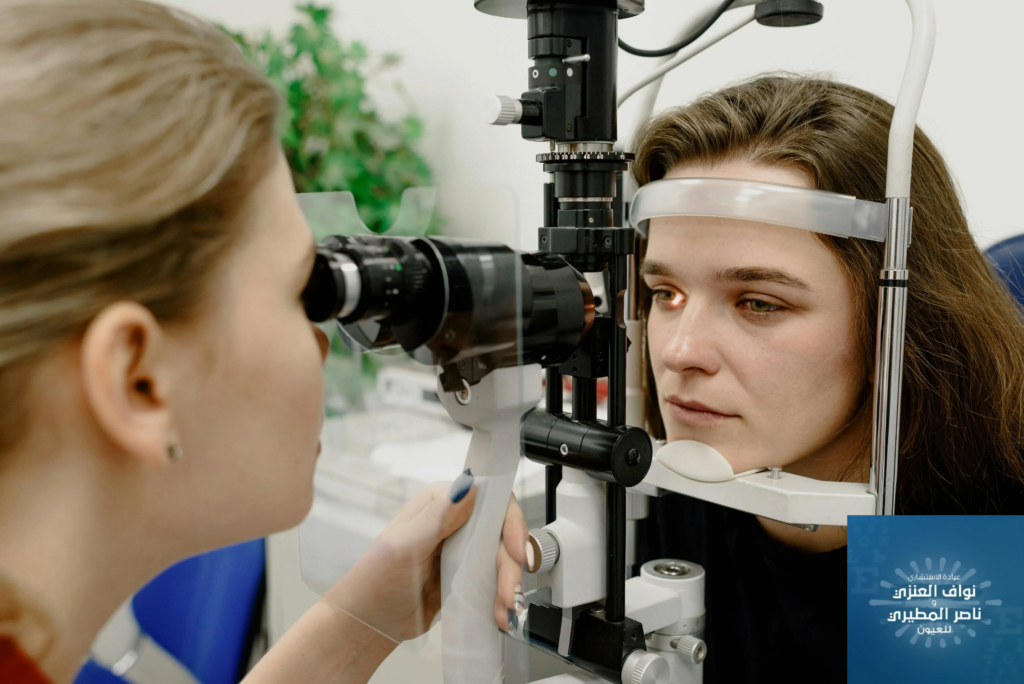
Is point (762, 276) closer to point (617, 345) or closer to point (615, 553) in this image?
point (617, 345)

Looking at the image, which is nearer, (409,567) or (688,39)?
(409,567)

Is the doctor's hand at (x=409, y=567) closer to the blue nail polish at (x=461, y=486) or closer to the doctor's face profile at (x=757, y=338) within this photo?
the blue nail polish at (x=461, y=486)

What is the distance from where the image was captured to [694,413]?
957mm

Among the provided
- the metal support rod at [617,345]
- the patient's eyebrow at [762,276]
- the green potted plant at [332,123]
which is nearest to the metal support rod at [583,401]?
the metal support rod at [617,345]

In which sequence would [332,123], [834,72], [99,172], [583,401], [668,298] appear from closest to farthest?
[99,172], [583,401], [668,298], [834,72], [332,123]

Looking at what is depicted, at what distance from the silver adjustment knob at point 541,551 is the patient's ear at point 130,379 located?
1.22ft

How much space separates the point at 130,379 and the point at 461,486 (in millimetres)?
298

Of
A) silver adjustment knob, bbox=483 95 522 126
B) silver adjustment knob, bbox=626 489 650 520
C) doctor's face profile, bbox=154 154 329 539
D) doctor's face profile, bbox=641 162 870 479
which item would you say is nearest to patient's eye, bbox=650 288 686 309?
doctor's face profile, bbox=641 162 870 479

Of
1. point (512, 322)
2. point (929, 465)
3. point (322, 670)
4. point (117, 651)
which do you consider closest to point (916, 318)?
point (929, 465)

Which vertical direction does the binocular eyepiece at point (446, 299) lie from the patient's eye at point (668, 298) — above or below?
above

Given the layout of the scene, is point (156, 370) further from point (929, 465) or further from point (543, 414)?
point (929, 465)

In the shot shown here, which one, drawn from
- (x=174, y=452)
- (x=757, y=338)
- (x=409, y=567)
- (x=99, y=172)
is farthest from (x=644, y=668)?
(x=99, y=172)

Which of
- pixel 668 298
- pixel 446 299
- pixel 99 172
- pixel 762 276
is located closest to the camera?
pixel 99 172

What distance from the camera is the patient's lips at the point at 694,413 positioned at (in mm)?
947
